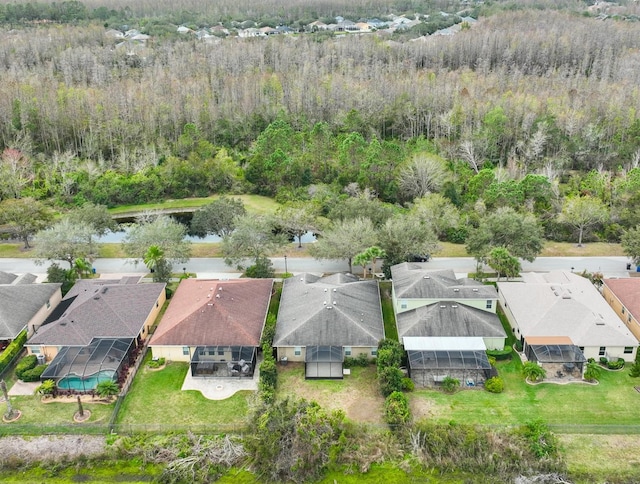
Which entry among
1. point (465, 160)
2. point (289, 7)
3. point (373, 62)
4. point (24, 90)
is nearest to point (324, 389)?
point (465, 160)

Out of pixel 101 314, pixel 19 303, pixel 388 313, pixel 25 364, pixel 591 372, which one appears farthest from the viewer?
pixel 388 313

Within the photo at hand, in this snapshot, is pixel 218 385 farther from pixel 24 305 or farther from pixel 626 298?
pixel 626 298

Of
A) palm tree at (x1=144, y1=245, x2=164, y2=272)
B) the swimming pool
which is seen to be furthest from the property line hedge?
palm tree at (x1=144, y1=245, x2=164, y2=272)

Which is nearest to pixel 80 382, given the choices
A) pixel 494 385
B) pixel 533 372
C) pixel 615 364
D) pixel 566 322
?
pixel 494 385

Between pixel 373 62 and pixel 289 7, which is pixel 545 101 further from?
pixel 289 7

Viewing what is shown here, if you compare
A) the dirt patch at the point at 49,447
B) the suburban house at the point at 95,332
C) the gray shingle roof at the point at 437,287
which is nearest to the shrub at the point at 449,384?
the gray shingle roof at the point at 437,287
